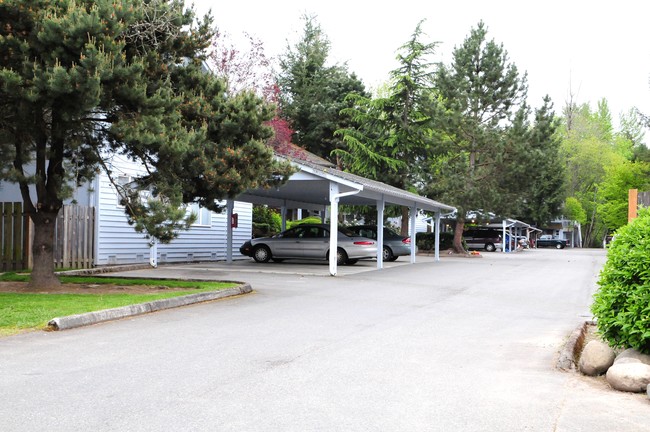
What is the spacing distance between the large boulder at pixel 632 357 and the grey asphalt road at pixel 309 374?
431 millimetres

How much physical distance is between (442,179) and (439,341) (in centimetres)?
3148

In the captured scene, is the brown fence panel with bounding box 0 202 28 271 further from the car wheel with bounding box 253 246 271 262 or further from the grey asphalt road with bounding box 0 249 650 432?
the car wheel with bounding box 253 246 271 262

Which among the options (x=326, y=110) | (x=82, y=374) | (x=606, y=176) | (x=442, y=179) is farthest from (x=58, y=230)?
(x=606, y=176)

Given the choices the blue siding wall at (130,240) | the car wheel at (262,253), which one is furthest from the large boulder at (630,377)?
the car wheel at (262,253)

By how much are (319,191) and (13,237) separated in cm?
1026

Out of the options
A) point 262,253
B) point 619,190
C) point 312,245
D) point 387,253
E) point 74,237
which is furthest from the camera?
point 619,190

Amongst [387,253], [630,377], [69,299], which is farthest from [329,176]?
[630,377]

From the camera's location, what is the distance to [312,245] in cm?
2503

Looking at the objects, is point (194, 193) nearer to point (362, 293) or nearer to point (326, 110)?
point (362, 293)

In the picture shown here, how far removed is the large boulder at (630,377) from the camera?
6.18 m

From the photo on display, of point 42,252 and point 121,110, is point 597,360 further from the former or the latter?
point 42,252

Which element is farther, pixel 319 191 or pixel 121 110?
pixel 319 191

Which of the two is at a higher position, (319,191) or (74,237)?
(319,191)

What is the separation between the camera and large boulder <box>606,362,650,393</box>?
618 cm
